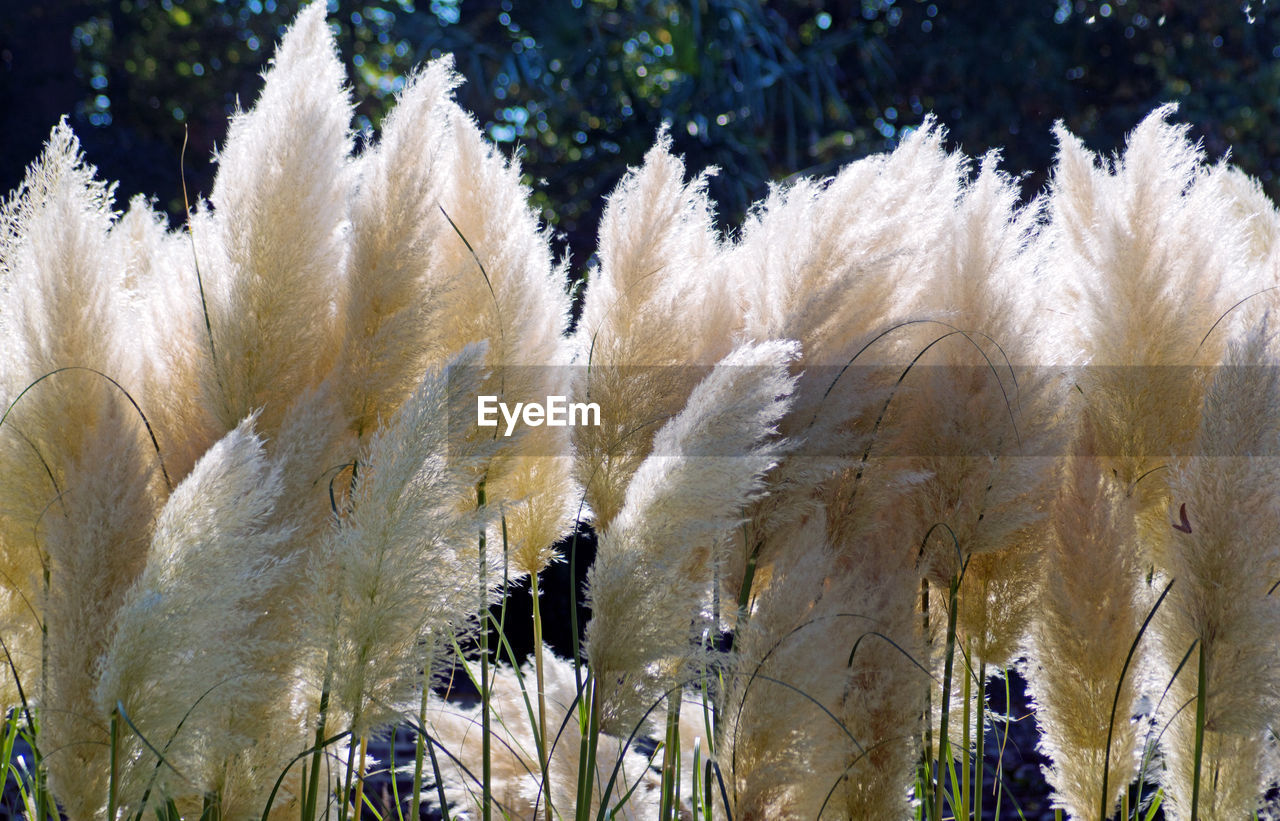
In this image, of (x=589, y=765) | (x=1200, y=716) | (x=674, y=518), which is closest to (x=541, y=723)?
(x=589, y=765)

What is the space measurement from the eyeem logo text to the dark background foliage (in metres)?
7.41

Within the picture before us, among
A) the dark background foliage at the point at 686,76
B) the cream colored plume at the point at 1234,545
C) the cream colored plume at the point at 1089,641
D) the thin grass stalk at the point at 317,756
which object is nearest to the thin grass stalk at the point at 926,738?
the cream colored plume at the point at 1089,641

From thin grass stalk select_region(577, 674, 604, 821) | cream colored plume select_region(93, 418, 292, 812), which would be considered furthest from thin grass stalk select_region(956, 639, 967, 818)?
cream colored plume select_region(93, 418, 292, 812)

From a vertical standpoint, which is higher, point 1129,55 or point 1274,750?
point 1129,55

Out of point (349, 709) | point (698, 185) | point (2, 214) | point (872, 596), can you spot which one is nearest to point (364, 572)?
point (349, 709)

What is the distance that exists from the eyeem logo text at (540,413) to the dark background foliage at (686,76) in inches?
292

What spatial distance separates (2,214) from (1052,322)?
63.7 inches

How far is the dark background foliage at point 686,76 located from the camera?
9.10 m

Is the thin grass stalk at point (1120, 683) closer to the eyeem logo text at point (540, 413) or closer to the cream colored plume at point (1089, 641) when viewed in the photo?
the cream colored plume at point (1089, 641)

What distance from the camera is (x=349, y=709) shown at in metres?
1.24

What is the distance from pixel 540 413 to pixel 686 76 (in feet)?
27.4

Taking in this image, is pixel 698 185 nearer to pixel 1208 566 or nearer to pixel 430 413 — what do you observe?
pixel 430 413

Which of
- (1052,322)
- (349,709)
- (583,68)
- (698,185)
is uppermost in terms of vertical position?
(583,68)

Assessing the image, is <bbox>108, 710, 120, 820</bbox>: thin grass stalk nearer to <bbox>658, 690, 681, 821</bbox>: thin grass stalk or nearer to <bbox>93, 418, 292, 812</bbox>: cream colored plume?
<bbox>93, 418, 292, 812</bbox>: cream colored plume
